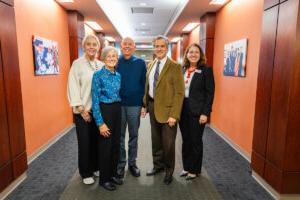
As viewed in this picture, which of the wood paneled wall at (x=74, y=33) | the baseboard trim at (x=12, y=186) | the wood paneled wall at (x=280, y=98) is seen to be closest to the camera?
the wood paneled wall at (x=280, y=98)

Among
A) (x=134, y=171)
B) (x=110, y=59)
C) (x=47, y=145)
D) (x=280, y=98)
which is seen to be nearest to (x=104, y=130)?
(x=110, y=59)

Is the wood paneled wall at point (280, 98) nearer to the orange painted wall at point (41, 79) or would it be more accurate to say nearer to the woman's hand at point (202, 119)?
the woman's hand at point (202, 119)

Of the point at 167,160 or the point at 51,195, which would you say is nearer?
the point at 51,195

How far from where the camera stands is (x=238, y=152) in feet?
12.7

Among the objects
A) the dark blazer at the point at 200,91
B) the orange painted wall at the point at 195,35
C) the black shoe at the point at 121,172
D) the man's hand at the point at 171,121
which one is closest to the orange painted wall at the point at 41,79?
the black shoe at the point at 121,172

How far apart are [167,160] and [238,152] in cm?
174

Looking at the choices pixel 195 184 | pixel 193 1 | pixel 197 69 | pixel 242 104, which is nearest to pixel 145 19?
pixel 193 1

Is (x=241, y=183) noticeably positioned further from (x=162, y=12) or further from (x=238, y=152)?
(x=162, y=12)

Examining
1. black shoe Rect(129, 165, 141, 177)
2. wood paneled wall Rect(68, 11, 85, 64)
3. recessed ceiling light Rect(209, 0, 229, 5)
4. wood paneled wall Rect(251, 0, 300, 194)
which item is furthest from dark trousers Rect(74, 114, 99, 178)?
recessed ceiling light Rect(209, 0, 229, 5)

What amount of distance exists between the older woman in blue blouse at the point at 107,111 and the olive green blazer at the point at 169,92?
1.50 feet

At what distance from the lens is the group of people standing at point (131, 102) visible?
2395 mm

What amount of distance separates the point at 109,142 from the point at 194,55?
4.58 ft

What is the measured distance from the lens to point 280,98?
2.37 meters

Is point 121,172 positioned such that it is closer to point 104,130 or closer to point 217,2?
point 104,130
